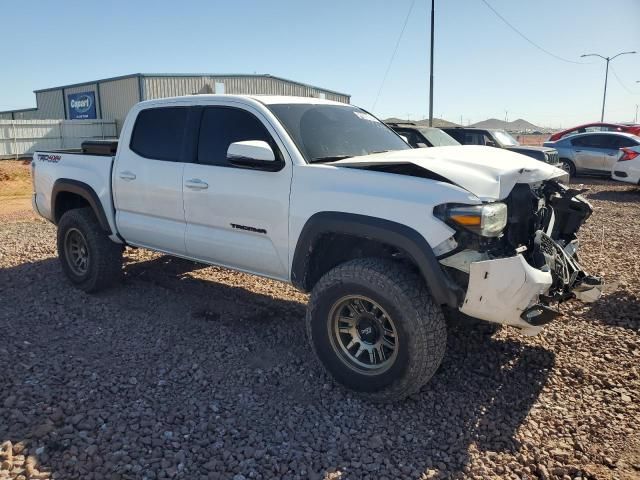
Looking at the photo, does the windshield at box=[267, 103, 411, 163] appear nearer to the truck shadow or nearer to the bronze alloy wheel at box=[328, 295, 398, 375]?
the bronze alloy wheel at box=[328, 295, 398, 375]

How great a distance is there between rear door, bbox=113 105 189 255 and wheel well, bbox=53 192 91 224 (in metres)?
1.05

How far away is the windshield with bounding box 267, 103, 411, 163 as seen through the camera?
414cm

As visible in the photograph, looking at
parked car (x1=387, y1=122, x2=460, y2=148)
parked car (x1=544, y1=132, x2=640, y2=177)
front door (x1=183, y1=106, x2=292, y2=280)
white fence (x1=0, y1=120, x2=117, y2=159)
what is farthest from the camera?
white fence (x1=0, y1=120, x2=117, y2=159)

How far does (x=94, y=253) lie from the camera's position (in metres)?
5.55

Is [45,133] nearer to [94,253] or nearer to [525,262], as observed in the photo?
[94,253]

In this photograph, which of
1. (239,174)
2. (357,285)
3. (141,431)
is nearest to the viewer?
(141,431)

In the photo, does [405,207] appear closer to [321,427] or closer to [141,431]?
[321,427]

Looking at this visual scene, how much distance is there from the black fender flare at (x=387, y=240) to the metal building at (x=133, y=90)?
2471 centimetres

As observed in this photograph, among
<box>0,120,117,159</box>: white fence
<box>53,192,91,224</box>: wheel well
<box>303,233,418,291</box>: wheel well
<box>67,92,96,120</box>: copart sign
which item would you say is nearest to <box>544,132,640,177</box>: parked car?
<box>303,233,418,291</box>: wheel well

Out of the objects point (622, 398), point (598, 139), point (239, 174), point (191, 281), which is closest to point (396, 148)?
point (239, 174)

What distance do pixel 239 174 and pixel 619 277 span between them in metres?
4.60

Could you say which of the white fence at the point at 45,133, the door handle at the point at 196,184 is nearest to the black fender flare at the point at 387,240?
the door handle at the point at 196,184

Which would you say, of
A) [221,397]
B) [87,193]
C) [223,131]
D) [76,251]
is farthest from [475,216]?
[76,251]

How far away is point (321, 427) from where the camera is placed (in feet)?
10.8
